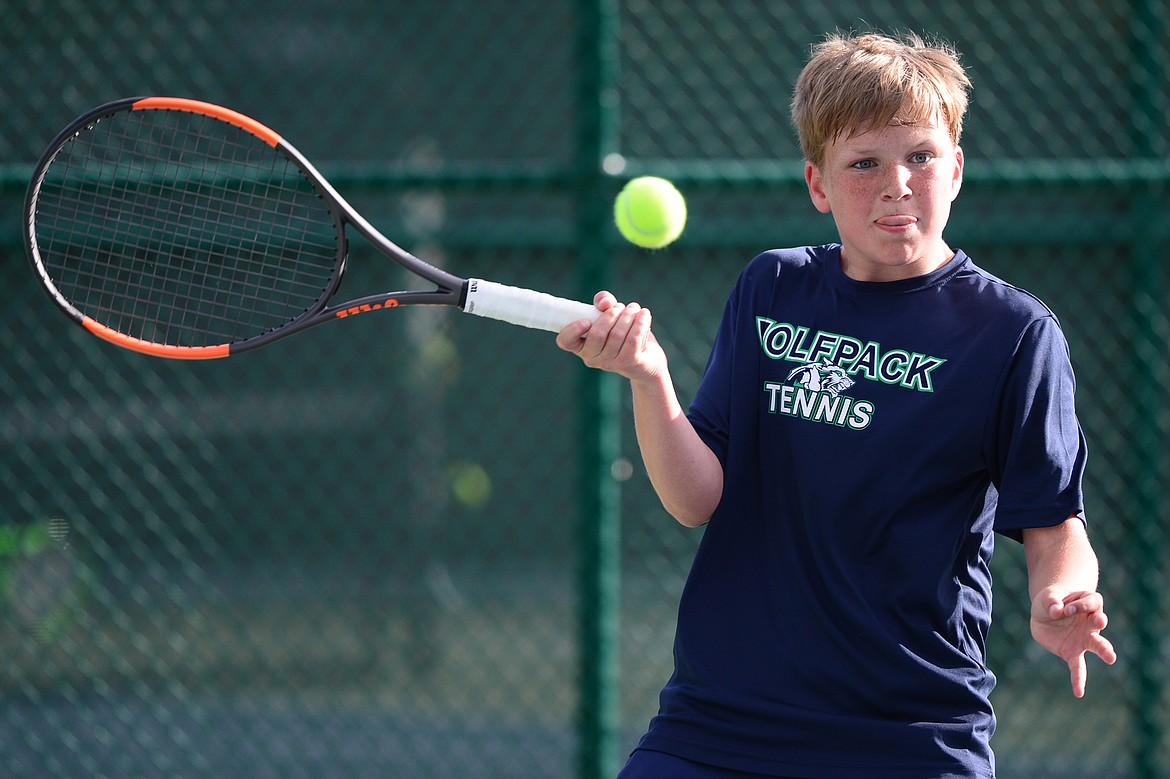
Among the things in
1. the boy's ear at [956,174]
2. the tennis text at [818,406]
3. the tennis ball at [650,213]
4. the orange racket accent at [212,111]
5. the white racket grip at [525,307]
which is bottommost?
the tennis text at [818,406]

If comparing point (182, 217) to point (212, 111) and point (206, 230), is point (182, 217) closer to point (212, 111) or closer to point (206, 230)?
point (206, 230)

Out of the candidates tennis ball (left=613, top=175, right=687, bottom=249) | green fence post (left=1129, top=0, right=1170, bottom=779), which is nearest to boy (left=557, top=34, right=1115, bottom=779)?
tennis ball (left=613, top=175, right=687, bottom=249)

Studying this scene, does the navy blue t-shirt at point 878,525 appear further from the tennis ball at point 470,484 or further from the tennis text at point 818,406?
the tennis ball at point 470,484

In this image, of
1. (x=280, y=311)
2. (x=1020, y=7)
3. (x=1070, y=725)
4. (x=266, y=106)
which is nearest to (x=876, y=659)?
(x=280, y=311)

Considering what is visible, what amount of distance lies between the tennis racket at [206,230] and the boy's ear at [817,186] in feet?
1.36

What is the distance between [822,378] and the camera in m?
1.83

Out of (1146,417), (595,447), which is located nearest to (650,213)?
(595,447)

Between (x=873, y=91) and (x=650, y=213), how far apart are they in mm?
461

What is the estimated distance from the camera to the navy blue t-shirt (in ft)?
5.69

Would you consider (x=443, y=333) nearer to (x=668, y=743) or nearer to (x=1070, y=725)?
(x=1070, y=725)

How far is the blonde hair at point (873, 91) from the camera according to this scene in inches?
69.5

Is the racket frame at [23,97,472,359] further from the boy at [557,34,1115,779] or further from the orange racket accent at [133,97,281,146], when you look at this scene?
the boy at [557,34,1115,779]

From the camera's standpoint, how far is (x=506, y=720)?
4992 millimetres

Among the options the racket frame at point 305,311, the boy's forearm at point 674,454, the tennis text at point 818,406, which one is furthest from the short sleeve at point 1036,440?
the racket frame at point 305,311
